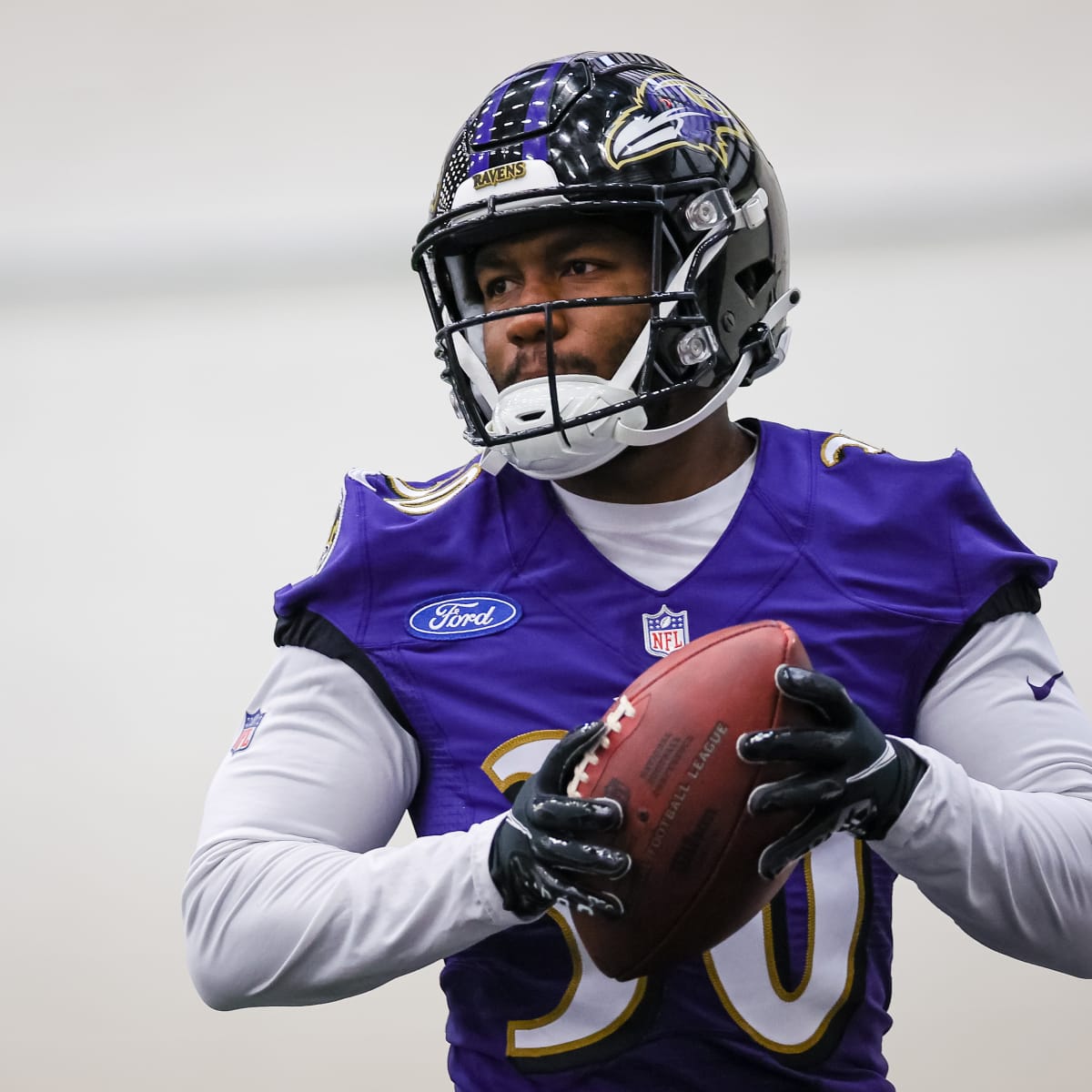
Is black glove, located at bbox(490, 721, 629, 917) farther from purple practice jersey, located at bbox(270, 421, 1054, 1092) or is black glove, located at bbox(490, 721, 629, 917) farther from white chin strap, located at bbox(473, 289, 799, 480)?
white chin strap, located at bbox(473, 289, 799, 480)

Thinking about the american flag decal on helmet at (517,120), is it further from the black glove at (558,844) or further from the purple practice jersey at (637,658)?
the black glove at (558,844)

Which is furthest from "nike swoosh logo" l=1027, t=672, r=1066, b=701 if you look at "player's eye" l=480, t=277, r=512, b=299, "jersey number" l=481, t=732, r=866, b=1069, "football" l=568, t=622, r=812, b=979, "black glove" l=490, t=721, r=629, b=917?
"player's eye" l=480, t=277, r=512, b=299

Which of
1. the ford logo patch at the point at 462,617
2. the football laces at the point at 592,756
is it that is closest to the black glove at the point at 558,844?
the football laces at the point at 592,756

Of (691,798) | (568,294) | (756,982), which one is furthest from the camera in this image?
(568,294)

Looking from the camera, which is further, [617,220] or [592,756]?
[617,220]

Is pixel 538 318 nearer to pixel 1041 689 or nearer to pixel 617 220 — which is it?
pixel 617 220

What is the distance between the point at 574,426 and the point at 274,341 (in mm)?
1490

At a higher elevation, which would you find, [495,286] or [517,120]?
[517,120]

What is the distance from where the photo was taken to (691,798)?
932mm

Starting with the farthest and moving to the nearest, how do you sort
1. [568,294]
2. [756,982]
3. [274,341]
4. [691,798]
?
[274,341] < [568,294] < [756,982] < [691,798]

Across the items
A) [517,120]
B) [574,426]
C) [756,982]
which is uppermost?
[517,120]

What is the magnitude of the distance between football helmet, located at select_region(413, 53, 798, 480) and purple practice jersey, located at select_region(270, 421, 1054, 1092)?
110mm

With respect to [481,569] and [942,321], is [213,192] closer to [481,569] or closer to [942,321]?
[942,321]

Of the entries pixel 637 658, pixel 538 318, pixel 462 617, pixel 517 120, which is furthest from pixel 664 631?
pixel 517 120
